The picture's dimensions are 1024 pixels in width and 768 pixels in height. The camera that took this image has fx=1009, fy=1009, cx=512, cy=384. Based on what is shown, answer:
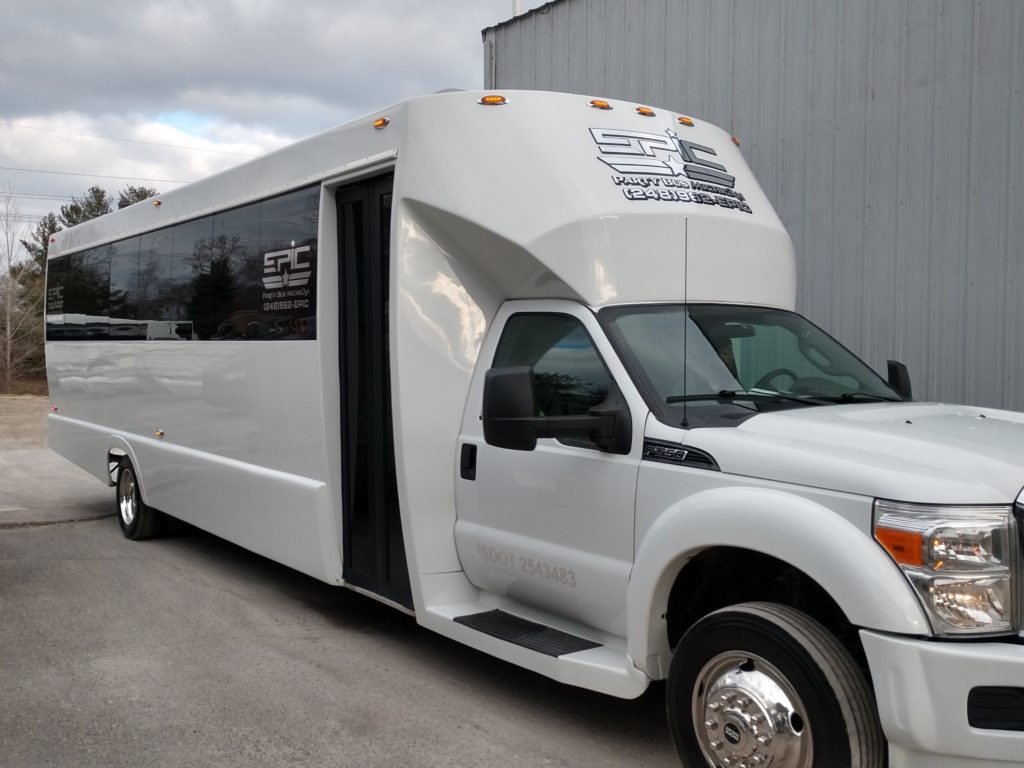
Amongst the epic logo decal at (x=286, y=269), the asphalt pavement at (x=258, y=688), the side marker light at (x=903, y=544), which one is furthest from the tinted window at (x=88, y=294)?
the side marker light at (x=903, y=544)

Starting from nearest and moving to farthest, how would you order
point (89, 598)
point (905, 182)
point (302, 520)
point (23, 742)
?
point (23, 742)
point (302, 520)
point (89, 598)
point (905, 182)

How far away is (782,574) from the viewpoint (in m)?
4.06

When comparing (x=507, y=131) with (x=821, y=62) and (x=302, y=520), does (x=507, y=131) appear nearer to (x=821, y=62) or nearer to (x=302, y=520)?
(x=302, y=520)

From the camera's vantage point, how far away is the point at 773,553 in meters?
3.62

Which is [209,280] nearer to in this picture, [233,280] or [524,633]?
[233,280]

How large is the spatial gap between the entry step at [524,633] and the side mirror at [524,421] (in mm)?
965

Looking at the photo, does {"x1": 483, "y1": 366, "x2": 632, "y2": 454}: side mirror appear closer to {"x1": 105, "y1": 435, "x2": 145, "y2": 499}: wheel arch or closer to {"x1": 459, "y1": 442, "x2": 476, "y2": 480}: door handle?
{"x1": 459, "y1": 442, "x2": 476, "y2": 480}: door handle

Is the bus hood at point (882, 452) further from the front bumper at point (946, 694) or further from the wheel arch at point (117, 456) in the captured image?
the wheel arch at point (117, 456)

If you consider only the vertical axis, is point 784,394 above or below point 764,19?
below

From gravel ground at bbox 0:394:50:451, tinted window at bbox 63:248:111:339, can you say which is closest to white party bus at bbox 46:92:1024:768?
tinted window at bbox 63:248:111:339

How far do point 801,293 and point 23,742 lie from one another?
257 inches

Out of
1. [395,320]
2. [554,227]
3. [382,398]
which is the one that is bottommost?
[382,398]

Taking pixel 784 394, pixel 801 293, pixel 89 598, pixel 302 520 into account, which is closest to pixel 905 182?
pixel 801 293

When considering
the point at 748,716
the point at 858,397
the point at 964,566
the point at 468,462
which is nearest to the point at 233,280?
the point at 468,462
